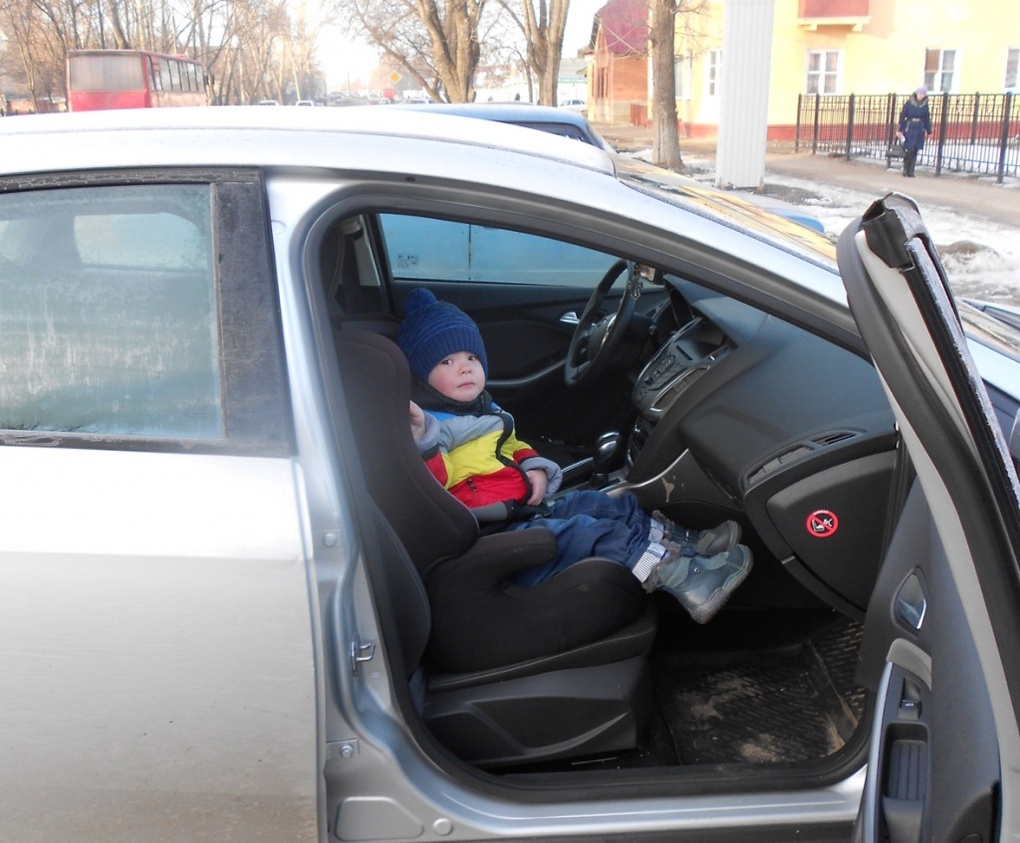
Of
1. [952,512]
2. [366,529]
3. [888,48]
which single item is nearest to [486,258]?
[366,529]

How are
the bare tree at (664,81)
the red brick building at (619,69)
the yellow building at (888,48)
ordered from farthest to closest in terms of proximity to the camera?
the red brick building at (619,69) → the yellow building at (888,48) → the bare tree at (664,81)

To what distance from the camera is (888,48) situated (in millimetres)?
26406

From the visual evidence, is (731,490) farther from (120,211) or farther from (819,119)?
(819,119)

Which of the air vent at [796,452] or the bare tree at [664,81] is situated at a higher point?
the bare tree at [664,81]

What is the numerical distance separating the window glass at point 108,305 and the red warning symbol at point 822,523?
46.5 inches

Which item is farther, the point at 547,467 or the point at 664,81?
the point at 664,81

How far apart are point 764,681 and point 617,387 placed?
1.54 metres

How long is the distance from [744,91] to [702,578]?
13.8 meters

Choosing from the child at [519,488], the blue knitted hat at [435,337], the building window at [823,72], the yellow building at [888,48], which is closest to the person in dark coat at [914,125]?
the yellow building at [888,48]

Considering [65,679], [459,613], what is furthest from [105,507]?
[459,613]

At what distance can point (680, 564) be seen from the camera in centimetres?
234

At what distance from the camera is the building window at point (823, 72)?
26.9 metres

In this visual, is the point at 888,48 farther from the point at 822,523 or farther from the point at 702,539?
the point at 822,523

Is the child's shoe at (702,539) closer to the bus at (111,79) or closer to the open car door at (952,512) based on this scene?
the open car door at (952,512)
